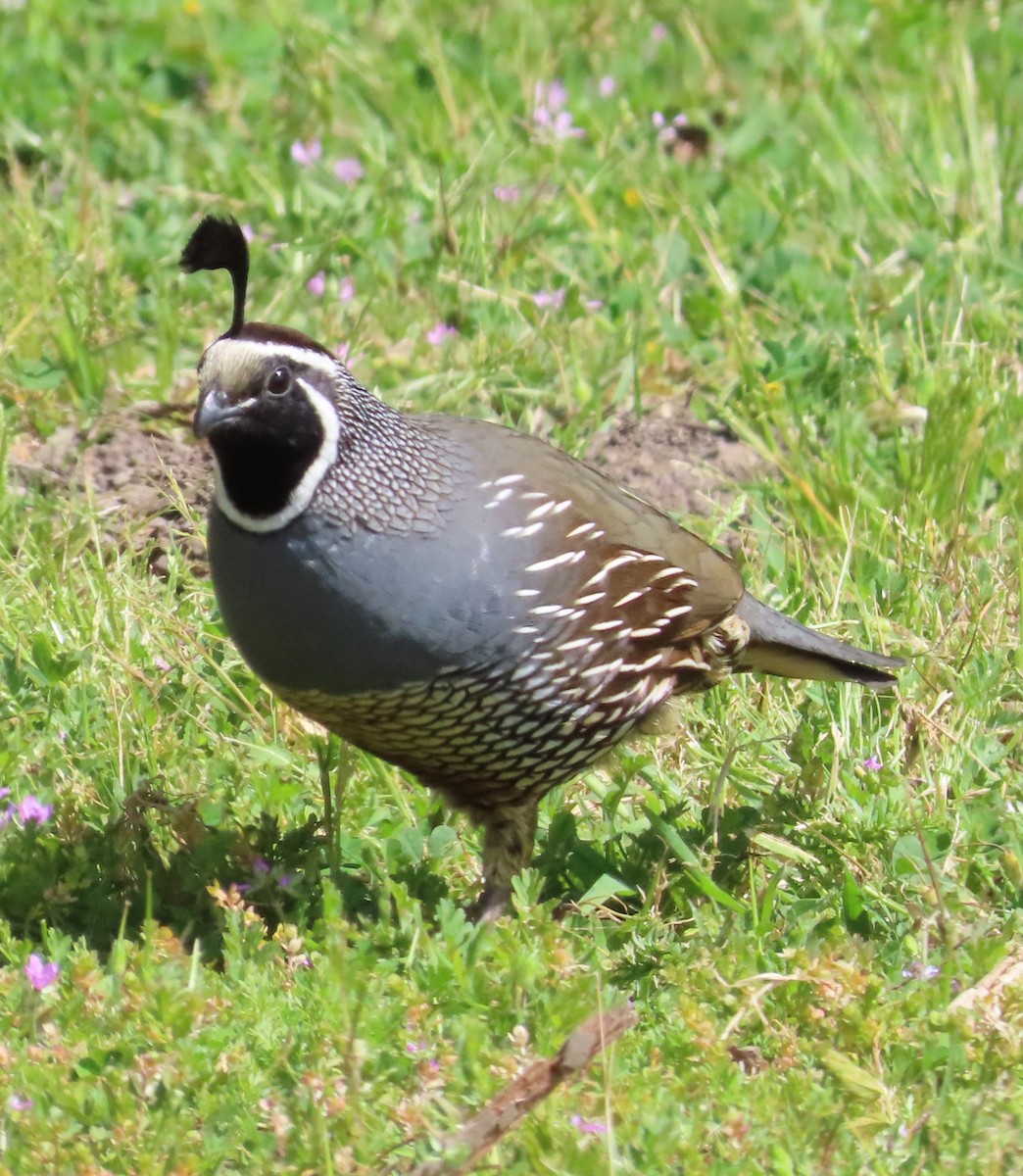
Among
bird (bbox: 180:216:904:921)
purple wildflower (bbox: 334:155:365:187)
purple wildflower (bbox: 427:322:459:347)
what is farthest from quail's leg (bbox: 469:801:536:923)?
purple wildflower (bbox: 334:155:365:187)

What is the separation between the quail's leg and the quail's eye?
1.03 meters

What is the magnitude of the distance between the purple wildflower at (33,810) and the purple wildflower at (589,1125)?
54.4 inches

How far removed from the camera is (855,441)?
17.8 feet

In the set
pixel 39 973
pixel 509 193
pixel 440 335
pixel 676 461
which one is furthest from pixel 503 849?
pixel 509 193

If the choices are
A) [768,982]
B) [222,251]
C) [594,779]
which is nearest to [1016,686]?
[594,779]

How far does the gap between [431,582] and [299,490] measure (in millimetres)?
308

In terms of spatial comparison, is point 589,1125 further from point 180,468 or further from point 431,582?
point 180,468

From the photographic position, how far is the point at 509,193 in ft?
21.1

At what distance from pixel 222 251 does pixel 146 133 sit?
116 inches

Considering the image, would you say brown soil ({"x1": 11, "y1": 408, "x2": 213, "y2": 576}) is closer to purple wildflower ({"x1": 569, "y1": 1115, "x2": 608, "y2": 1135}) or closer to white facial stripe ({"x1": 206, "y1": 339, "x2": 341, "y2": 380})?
white facial stripe ({"x1": 206, "y1": 339, "x2": 341, "y2": 380})

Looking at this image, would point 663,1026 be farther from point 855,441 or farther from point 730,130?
point 730,130

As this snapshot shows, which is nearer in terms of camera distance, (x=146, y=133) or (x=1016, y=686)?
(x=1016, y=686)

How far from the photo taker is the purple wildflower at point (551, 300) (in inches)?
234

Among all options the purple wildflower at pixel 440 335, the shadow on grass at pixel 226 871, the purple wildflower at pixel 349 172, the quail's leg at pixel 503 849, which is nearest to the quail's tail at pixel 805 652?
the shadow on grass at pixel 226 871
